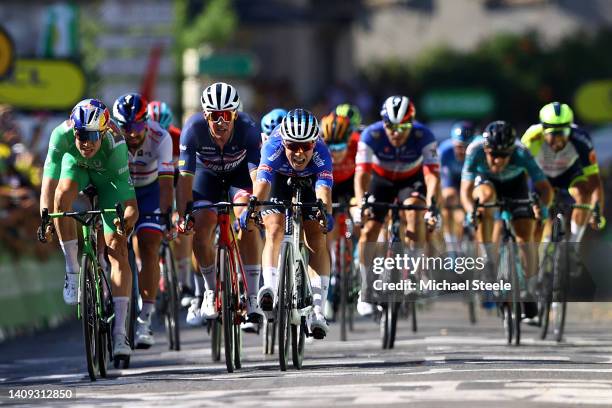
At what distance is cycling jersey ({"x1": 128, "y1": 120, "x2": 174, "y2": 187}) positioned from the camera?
1609 centimetres

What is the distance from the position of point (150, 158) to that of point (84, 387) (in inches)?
120

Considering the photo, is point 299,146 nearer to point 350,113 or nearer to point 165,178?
point 165,178

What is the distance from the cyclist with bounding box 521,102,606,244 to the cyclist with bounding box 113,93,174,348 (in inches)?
157

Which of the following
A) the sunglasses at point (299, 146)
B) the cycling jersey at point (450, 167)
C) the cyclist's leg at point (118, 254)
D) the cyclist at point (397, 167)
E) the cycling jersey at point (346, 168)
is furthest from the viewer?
the cycling jersey at point (450, 167)

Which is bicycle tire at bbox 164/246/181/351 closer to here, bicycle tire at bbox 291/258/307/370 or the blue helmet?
the blue helmet

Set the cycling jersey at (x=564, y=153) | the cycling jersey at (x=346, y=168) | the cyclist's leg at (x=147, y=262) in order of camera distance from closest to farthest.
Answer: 1. the cyclist's leg at (x=147, y=262)
2. the cycling jersey at (x=564, y=153)
3. the cycling jersey at (x=346, y=168)

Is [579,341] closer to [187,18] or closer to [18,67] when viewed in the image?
[18,67]

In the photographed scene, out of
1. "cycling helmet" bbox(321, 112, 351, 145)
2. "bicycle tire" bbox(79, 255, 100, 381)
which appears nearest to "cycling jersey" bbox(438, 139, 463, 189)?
"cycling helmet" bbox(321, 112, 351, 145)

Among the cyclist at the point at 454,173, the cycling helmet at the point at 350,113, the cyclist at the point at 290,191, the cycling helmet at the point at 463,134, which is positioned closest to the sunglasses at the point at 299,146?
the cyclist at the point at 290,191

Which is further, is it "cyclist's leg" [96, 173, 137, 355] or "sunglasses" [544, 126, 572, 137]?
"sunglasses" [544, 126, 572, 137]

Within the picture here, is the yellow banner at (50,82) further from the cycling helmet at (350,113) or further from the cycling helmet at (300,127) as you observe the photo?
the cycling helmet at (300,127)

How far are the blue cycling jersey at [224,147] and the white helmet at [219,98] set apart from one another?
33cm

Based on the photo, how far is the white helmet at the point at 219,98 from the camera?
14.9 m

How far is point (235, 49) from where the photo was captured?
78312mm
